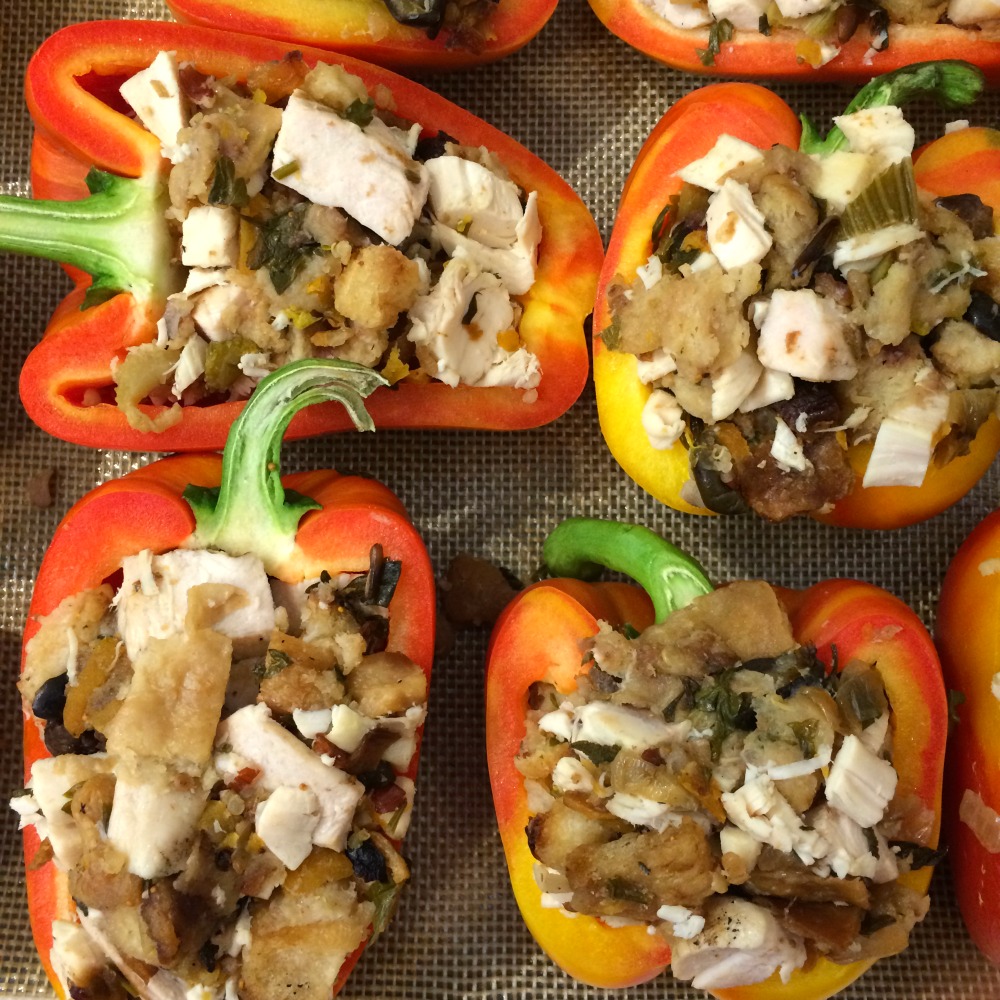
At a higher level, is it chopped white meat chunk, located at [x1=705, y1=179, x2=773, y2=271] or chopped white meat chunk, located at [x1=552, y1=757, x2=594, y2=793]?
chopped white meat chunk, located at [x1=705, y1=179, x2=773, y2=271]

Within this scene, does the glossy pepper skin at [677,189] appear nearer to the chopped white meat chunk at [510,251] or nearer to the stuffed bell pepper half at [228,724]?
the chopped white meat chunk at [510,251]

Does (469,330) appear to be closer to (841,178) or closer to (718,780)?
(841,178)

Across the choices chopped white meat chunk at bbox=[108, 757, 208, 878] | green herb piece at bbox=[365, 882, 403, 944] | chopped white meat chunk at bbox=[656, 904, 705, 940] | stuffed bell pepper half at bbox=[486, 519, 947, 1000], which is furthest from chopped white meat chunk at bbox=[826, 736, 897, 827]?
chopped white meat chunk at bbox=[108, 757, 208, 878]

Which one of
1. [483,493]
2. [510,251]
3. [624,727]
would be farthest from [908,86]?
[624,727]

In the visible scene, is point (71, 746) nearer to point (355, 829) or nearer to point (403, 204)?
point (355, 829)

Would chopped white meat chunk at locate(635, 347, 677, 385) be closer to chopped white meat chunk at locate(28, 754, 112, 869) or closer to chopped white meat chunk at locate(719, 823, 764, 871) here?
chopped white meat chunk at locate(719, 823, 764, 871)

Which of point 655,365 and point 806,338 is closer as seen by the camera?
point 806,338

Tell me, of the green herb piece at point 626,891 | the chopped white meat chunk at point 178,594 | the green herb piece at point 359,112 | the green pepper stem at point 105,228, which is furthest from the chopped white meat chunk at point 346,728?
the green herb piece at point 359,112
